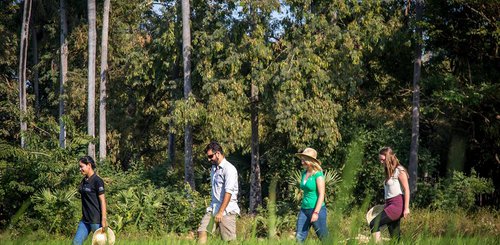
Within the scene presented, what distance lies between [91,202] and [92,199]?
4cm

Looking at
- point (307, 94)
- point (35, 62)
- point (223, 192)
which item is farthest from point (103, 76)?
point (223, 192)

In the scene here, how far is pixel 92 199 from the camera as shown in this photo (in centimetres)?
883

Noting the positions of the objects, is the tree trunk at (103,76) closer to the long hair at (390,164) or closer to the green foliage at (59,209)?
the green foliage at (59,209)

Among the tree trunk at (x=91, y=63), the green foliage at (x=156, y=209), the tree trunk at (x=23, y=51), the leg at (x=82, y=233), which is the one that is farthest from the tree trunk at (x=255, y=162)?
the leg at (x=82, y=233)

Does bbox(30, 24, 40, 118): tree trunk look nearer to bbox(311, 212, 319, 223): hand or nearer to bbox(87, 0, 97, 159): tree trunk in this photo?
bbox(87, 0, 97, 159): tree trunk

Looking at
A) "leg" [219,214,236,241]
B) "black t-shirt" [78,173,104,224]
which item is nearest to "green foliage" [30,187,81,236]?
"black t-shirt" [78,173,104,224]

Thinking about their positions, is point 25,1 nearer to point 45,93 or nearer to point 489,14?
point 45,93

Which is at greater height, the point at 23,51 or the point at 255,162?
the point at 23,51

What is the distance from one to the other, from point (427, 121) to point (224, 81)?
7.02 metres

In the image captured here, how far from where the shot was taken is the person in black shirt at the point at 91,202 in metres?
8.73

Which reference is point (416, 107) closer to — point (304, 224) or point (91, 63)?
point (91, 63)

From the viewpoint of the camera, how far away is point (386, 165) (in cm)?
921

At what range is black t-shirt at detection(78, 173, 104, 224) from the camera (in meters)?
8.77

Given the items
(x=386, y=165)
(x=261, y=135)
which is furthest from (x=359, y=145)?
(x=261, y=135)
